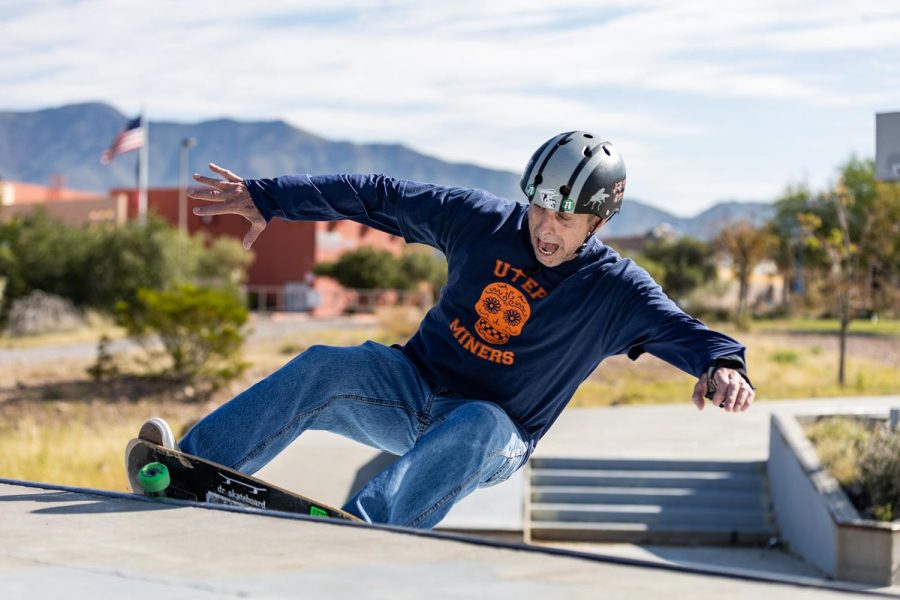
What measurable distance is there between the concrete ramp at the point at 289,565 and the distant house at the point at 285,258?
54656mm

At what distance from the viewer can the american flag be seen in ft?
136

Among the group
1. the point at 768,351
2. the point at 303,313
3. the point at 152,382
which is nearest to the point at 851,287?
the point at 768,351

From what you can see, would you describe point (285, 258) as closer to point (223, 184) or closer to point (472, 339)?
point (223, 184)

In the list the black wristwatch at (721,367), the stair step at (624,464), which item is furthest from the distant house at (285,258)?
the black wristwatch at (721,367)

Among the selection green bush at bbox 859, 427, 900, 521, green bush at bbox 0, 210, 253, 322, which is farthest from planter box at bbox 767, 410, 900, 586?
green bush at bbox 0, 210, 253, 322

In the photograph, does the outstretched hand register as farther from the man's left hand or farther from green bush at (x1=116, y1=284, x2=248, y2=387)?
green bush at (x1=116, y1=284, x2=248, y2=387)

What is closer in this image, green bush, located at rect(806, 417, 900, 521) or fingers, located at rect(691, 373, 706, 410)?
fingers, located at rect(691, 373, 706, 410)

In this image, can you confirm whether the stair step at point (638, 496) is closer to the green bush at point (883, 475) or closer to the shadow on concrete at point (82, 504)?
the green bush at point (883, 475)

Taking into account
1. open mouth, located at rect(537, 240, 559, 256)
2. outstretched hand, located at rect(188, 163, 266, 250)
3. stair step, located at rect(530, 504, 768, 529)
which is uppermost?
outstretched hand, located at rect(188, 163, 266, 250)

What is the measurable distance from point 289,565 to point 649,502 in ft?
30.7

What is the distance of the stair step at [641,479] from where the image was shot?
11859mm

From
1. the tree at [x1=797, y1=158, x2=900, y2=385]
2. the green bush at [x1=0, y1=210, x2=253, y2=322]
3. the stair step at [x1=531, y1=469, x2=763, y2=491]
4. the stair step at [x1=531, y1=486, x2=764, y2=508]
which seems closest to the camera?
the stair step at [x1=531, y1=486, x2=764, y2=508]

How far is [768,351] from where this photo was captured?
84.5ft

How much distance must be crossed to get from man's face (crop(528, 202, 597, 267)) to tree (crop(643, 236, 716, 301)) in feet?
188
